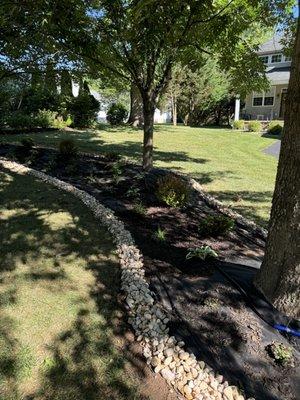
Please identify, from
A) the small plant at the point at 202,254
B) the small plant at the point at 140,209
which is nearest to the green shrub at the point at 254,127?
the small plant at the point at 140,209

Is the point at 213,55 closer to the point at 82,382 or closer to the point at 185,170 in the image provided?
the point at 185,170

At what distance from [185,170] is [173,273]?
7.90 meters

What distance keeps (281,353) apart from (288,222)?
4.52 ft

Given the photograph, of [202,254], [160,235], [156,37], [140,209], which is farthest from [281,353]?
[156,37]

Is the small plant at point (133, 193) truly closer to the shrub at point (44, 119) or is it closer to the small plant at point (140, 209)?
the small plant at point (140, 209)

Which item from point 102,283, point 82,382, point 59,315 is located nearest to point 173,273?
point 102,283

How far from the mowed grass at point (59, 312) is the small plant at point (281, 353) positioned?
1438mm

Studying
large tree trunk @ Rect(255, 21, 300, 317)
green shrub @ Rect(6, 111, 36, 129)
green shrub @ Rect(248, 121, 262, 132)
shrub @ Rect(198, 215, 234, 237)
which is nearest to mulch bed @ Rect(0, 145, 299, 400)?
shrub @ Rect(198, 215, 234, 237)

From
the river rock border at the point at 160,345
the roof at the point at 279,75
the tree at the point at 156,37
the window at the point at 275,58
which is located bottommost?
the river rock border at the point at 160,345

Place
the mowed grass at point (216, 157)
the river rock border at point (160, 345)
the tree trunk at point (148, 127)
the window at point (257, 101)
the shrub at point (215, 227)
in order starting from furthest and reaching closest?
the window at point (257, 101)
the tree trunk at point (148, 127)
the mowed grass at point (216, 157)
the shrub at point (215, 227)
the river rock border at point (160, 345)

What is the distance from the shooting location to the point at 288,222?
4.12m

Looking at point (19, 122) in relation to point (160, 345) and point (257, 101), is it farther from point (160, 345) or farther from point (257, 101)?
point (257, 101)

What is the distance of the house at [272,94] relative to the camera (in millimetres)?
36312

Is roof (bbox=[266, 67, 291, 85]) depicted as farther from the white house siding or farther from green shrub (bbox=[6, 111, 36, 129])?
green shrub (bbox=[6, 111, 36, 129])
